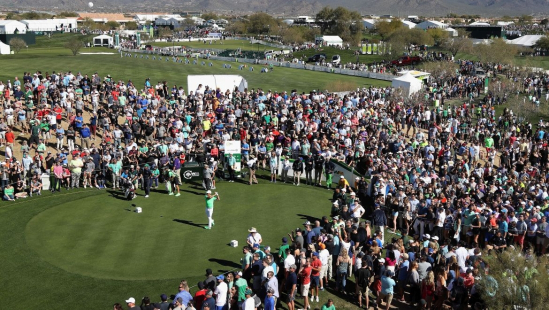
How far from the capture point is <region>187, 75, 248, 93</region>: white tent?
1443 inches

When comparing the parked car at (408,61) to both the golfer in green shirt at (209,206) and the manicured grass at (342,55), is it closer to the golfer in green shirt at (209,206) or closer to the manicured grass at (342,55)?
the manicured grass at (342,55)

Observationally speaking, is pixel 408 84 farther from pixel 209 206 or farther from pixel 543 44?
pixel 543 44

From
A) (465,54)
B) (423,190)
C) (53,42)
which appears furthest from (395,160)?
(53,42)

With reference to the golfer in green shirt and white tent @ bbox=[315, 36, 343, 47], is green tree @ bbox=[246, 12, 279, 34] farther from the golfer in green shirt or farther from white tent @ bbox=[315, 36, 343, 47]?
the golfer in green shirt

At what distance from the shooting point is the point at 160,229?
1936 cm

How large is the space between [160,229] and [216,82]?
64.0 ft

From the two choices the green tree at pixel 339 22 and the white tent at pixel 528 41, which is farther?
the green tree at pixel 339 22

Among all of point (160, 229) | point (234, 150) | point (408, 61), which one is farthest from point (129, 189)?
point (408, 61)

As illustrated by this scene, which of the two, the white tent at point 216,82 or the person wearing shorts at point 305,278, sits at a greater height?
the white tent at point 216,82

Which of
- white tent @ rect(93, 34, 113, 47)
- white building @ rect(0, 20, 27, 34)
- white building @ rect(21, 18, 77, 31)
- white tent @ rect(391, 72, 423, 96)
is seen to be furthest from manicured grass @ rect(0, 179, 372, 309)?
white building @ rect(21, 18, 77, 31)

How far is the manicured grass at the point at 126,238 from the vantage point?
1537cm

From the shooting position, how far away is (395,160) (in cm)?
2473

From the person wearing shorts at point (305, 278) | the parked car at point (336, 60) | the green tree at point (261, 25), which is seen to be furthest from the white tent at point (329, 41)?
the person wearing shorts at point (305, 278)

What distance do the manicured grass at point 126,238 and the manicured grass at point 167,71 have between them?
2620cm
